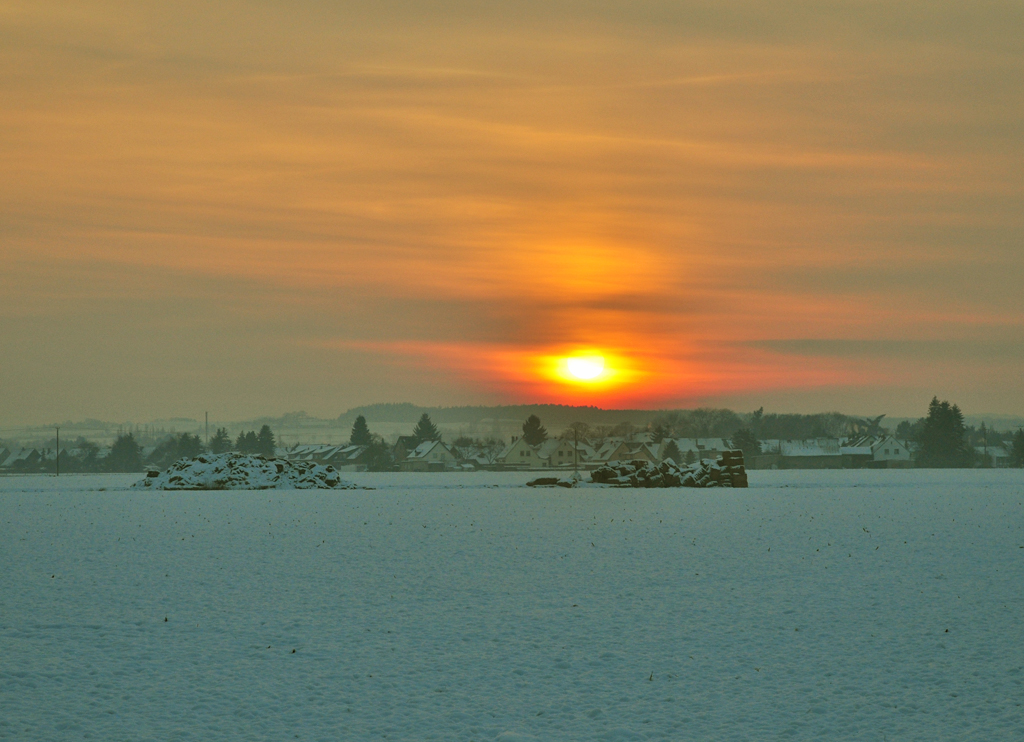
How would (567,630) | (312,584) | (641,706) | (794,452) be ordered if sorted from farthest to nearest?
(794,452) < (312,584) < (567,630) < (641,706)

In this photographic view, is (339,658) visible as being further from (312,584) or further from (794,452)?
(794,452)

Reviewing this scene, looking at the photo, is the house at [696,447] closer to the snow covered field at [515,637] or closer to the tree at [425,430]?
the tree at [425,430]

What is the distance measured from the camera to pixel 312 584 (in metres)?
14.1

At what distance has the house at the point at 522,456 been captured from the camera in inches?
6118

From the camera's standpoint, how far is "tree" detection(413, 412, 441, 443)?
165 m

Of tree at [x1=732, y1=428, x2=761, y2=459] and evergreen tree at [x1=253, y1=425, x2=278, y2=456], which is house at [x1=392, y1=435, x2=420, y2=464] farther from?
tree at [x1=732, y1=428, x2=761, y2=459]

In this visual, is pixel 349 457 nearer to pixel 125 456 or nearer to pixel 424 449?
pixel 424 449

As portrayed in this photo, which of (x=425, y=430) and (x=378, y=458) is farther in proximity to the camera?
(x=425, y=430)

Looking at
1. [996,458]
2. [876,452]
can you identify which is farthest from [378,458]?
[996,458]

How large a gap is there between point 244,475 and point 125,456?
98.2 metres

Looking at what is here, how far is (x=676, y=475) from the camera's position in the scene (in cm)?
5691

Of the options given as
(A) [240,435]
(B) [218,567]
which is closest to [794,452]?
(A) [240,435]

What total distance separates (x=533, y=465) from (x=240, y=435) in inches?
1852

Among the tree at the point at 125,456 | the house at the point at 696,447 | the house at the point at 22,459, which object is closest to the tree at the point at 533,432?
the house at the point at 696,447
